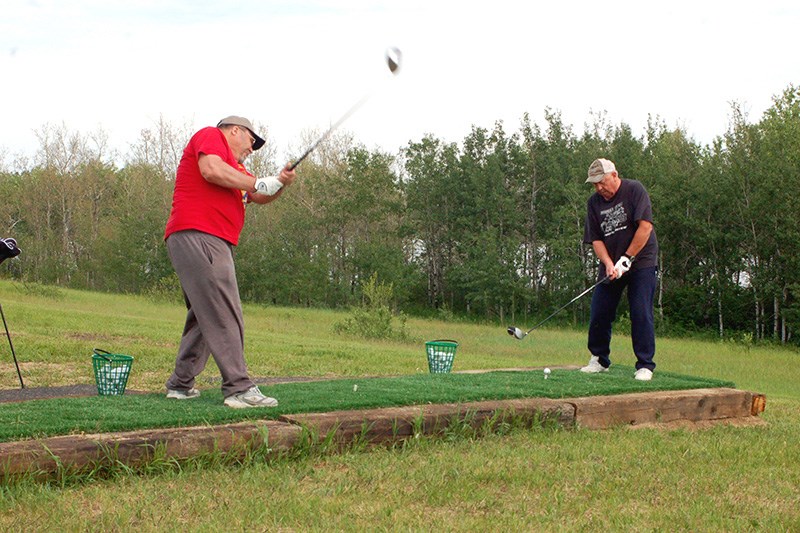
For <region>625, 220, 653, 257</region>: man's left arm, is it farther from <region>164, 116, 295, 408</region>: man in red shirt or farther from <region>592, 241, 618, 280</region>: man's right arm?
<region>164, 116, 295, 408</region>: man in red shirt

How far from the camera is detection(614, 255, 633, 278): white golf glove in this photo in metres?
8.02

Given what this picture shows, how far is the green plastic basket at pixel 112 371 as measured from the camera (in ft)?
24.6

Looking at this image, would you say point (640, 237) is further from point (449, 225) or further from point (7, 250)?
point (449, 225)

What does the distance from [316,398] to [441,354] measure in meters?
3.93

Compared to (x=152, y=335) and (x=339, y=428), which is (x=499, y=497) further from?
(x=152, y=335)

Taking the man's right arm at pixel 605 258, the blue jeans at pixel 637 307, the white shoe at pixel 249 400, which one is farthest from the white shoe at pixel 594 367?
the white shoe at pixel 249 400

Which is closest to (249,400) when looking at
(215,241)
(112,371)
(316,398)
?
(316,398)

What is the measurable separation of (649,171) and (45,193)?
134 ft

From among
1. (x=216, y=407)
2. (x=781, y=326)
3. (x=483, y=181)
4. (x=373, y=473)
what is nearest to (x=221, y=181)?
(x=216, y=407)

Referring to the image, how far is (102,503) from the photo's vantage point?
398 centimetres

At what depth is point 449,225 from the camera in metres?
54.6

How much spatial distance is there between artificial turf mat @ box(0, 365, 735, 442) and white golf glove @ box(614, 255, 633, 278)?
3.27ft

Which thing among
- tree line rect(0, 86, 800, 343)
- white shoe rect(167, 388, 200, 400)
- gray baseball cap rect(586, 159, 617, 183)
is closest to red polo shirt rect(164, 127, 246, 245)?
white shoe rect(167, 388, 200, 400)

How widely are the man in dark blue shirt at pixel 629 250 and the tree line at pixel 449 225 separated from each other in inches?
1292
